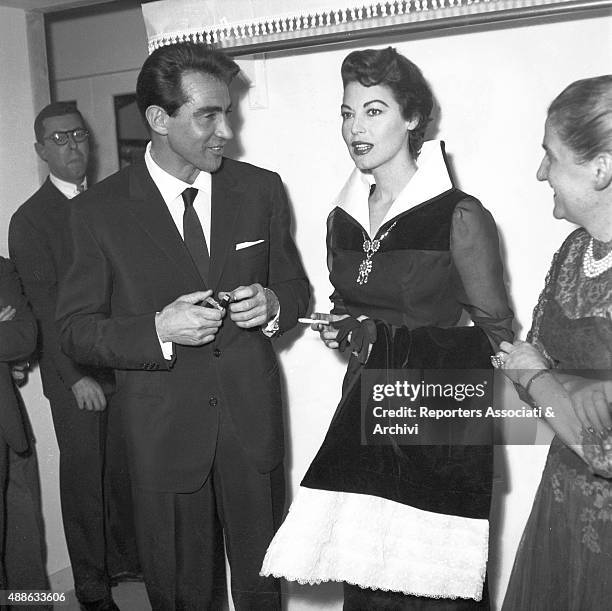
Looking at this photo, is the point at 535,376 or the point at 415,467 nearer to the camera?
the point at 535,376

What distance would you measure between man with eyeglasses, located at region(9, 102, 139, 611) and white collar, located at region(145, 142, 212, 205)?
0.19 meters

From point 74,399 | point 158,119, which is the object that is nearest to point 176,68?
point 158,119

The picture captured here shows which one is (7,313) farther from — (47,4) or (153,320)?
(47,4)

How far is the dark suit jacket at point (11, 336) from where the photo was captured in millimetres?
1628

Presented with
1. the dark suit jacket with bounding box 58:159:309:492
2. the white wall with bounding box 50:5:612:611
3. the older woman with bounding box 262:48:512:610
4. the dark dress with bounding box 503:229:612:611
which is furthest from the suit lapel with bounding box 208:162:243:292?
the dark dress with bounding box 503:229:612:611

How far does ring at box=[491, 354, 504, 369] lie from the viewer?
1311 millimetres

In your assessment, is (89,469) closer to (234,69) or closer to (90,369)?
(90,369)

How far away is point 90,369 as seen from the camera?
5.29 ft

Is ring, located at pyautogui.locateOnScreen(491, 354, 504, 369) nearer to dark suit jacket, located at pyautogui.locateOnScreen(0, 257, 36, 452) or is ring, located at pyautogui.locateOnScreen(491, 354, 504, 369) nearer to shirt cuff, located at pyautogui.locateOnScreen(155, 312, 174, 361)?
shirt cuff, located at pyautogui.locateOnScreen(155, 312, 174, 361)

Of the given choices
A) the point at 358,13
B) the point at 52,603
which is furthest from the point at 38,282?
the point at 358,13

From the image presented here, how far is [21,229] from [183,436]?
0.55 m

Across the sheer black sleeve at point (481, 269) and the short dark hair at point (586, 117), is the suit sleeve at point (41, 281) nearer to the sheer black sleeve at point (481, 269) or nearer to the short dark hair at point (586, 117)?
the sheer black sleeve at point (481, 269)

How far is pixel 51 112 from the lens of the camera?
162 centimetres

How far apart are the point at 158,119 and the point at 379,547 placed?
83cm
